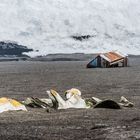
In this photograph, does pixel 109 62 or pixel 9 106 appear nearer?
pixel 9 106

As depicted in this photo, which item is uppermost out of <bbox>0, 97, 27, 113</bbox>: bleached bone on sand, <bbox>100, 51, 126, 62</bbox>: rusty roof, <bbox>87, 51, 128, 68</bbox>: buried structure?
<bbox>100, 51, 126, 62</bbox>: rusty roof

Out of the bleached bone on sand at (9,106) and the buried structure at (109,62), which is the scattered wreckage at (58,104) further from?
the buried structure at (109,62)

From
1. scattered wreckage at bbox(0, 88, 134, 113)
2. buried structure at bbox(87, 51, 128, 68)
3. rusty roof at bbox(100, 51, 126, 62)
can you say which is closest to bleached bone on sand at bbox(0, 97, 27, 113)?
scattered wreckage at bbox(0, 88, 134, 113)

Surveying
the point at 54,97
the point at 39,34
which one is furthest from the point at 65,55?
the point at 54,97

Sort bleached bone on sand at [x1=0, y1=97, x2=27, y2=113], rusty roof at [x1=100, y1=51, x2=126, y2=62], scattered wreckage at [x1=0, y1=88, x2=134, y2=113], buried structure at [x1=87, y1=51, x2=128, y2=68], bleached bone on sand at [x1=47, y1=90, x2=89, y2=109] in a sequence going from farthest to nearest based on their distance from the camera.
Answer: rusty roof at [x1=100, y1=51, x2=126, y2=62], buried structure at [x1=87, y1=51, x2=128, y2=68], bleached bone on sand at [x1=47, y1=90, x2=89, y2=109], scattered wreckage at [x1=0, y1=88, x2=134, y2=113], bleached bone on sand at [x1=0, y1=97, x2=27, y2=113]

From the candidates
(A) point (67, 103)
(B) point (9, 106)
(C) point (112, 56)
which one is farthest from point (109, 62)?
(B) point (9, 106)

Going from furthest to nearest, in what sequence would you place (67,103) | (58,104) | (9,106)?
(67,103) → (58,104) → (9,106)

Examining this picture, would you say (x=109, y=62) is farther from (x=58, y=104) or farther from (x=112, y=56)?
(x=58, y=104)

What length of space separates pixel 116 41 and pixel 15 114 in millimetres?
165966

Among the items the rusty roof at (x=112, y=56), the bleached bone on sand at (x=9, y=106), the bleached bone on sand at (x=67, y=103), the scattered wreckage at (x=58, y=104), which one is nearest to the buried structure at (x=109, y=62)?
the rusty roof at (x=112, y=56)

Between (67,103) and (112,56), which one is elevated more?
(112,56)

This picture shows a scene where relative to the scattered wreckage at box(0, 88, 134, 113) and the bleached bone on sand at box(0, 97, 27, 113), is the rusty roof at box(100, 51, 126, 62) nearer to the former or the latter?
the scattered wreckage at box(0, 88, 134, 113)

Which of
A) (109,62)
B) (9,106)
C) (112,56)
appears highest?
(112,56)

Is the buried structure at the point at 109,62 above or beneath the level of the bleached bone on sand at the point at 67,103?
above
